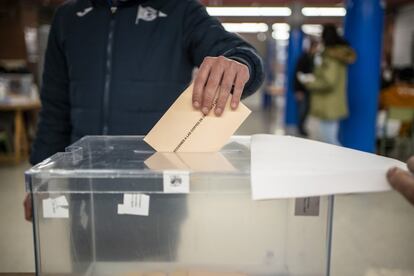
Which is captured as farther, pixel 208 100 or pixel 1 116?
pixel 1 116

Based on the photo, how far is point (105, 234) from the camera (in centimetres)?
65

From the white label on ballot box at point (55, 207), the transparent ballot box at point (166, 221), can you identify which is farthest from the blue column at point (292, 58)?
the white label on ballot box at point (55, 207)

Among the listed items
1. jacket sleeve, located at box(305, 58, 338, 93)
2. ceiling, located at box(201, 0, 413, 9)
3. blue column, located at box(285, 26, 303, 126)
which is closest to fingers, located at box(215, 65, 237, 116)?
jacket sleeve, located at box(305, 58, 338, 93)

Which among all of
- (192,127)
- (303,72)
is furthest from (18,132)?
(192,127)

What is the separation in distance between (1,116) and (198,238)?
16.6ft

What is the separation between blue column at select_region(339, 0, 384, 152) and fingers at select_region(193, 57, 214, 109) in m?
3.20

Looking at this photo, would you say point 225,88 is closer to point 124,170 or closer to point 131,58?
point 124,170

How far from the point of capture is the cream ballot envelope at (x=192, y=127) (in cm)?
73

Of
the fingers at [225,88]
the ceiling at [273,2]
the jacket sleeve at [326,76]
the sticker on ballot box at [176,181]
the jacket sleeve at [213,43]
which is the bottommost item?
the jacket sleeve at [326,76]

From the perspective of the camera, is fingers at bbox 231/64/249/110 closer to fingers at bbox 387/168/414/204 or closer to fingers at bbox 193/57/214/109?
fingers at bbox 193/57/214/109

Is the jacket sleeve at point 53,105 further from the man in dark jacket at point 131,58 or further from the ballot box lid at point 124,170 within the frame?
the ballot box lid at point 124,170

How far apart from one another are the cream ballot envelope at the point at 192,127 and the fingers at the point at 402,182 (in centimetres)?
27

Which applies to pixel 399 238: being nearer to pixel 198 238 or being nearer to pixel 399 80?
pixel 198 238

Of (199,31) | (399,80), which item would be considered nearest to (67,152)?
(199,31)
